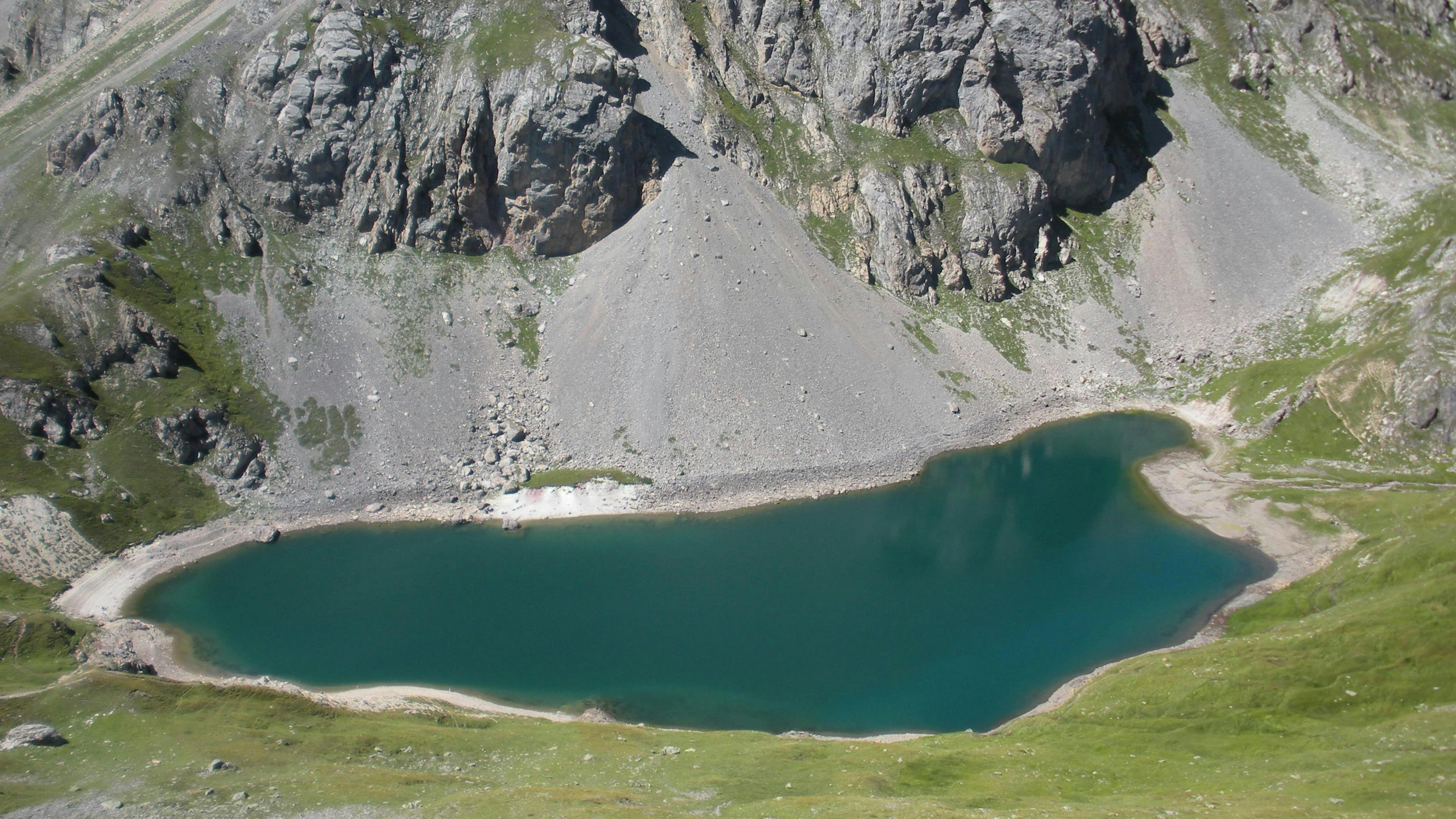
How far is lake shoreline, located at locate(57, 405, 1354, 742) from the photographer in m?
49.1

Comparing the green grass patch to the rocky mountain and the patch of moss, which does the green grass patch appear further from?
the patch of moss

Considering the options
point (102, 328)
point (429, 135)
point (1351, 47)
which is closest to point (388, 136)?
point (429, 135)

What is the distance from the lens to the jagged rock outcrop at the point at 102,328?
68688 mm

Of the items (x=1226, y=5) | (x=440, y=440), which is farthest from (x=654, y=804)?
(x=1226, y=5)

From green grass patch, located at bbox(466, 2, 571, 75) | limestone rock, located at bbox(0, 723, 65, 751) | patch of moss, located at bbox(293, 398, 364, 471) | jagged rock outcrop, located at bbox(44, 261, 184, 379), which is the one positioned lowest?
limestone rock, located at bbox(0, 723, 65, 751)

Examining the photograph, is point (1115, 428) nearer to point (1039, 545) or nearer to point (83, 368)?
point (1039, 545)

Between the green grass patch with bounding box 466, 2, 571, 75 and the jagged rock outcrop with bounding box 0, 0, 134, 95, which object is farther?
the jagged rock outcrop with bounding box 0, 0, 134, 95

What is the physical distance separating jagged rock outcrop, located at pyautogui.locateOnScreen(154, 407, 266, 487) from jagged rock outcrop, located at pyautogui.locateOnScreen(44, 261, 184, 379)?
5.36 meters

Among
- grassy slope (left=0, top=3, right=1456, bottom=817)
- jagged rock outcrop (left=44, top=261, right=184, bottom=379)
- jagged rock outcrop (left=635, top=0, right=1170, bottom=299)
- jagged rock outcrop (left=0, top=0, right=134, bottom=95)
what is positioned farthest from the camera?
jagged rock outcrop (left=0, top=0, right=134, bottom=95)

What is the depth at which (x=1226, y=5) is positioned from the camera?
343 ft

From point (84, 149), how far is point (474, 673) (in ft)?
223

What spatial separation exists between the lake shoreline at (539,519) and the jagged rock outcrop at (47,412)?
11079mm

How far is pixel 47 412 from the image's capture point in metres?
64.5

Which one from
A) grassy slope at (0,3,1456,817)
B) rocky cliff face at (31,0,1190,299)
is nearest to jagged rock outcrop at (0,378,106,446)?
rocky cliff face at (31,0,1190,299)
